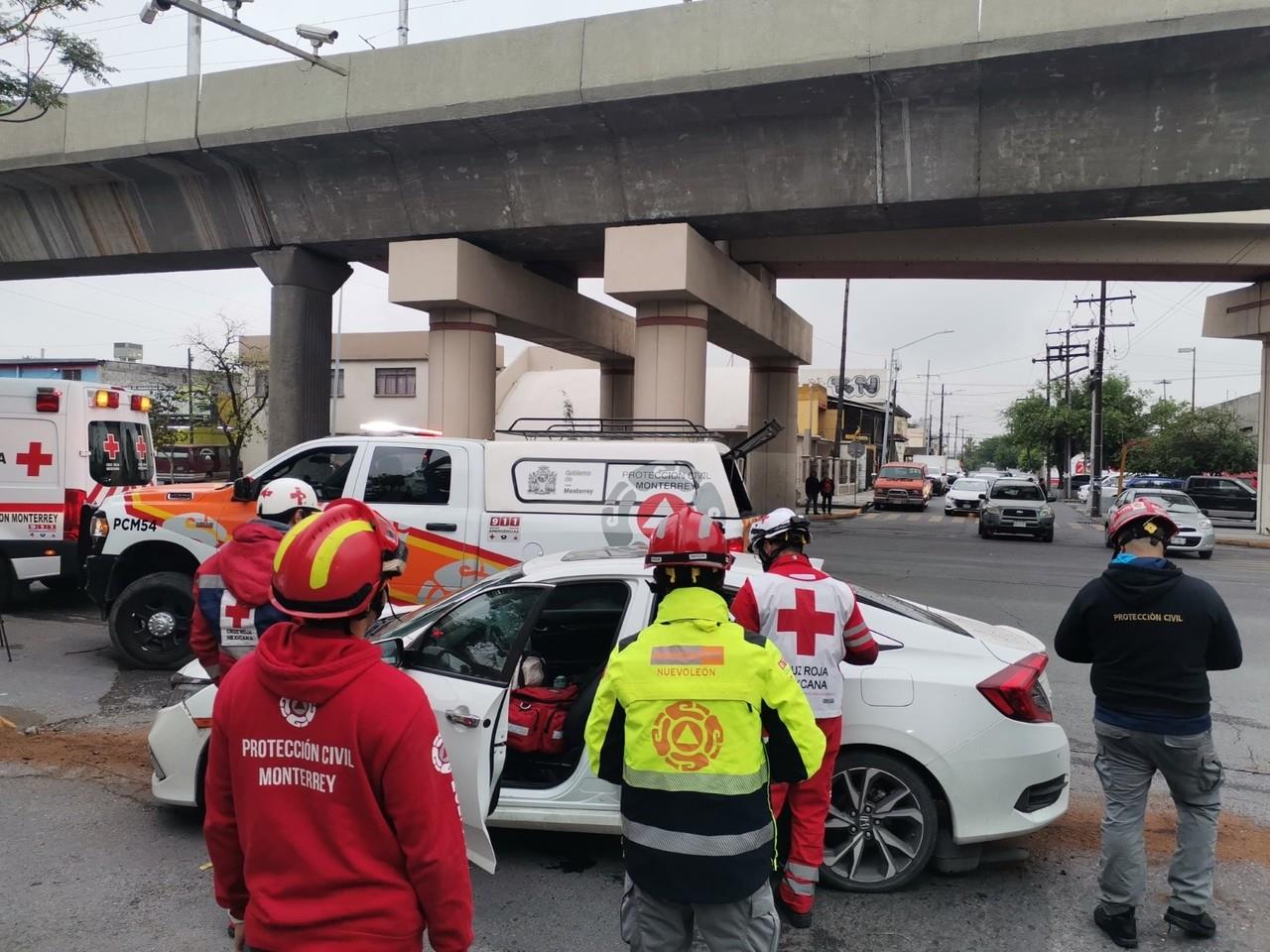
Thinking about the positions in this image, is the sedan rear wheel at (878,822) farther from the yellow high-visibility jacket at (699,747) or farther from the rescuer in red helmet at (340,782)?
the rescuer in red helmet at (340,782)

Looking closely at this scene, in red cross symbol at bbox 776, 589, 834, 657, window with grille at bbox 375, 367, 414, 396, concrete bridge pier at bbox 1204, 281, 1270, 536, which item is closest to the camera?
red cross symbol at bbox 776, 589, 834, 657

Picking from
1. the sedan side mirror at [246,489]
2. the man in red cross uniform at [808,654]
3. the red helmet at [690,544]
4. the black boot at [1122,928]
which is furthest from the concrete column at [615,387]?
the red helmet at [690,544]

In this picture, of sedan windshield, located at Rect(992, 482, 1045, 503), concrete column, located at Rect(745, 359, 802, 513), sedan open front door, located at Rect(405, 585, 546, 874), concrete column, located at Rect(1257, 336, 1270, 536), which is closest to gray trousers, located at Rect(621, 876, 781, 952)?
sedan open front door, located at Rect(405, 585, 546, 874)

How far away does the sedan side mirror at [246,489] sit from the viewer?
7.64 metres

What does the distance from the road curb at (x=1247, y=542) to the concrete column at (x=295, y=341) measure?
22747mm

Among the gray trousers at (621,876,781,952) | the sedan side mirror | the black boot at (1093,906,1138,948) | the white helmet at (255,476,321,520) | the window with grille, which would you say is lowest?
the black boot at (1093,906,1138,948)

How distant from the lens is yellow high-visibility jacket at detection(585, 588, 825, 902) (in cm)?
244

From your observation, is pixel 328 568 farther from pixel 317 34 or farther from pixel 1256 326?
pixel 1256 326

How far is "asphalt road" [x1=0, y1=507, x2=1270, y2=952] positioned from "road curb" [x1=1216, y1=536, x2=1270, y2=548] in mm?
19379

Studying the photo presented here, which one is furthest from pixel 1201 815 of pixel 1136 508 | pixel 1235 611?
pixel 1235 611

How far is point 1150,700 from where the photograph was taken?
3680 millimetres

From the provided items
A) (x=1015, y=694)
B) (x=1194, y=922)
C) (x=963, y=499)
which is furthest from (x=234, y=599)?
(x=963, y=499)

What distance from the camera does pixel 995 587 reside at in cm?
1407

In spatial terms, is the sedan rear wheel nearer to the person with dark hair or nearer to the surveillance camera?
the person with dark hair
